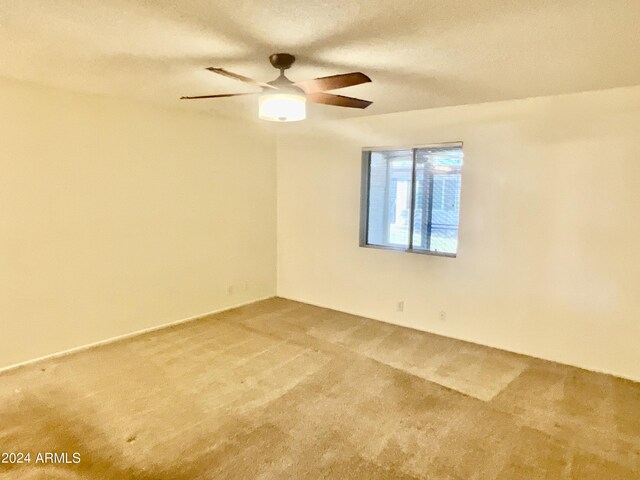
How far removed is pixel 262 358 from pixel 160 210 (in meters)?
1.95

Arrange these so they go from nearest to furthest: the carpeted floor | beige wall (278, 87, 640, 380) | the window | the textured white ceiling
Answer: the textured white ceiling < the carpeted floor < beige wall (278, 87, 640, 380) < the window

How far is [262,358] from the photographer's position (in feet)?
11.6

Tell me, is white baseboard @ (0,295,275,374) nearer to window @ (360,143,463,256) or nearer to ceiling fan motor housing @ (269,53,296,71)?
window @ (360,143,463,256)

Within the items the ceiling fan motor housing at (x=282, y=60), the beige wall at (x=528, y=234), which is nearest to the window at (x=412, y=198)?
the beige wall at (x=528, y=234)

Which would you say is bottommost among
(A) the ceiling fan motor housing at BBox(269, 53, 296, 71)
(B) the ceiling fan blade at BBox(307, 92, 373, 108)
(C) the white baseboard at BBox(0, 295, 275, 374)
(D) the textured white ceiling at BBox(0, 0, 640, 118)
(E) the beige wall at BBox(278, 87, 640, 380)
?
(C) the white baseboard at BBox(0, 295, 275, 374)

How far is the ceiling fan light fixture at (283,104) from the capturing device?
2416 mm

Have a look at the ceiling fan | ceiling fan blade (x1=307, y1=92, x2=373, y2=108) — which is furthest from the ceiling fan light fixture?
ceiling fan blade (x1=307, y1=92, x2=373, y2=108)

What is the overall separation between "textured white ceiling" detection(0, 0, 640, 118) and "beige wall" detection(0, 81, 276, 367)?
503 millimetres

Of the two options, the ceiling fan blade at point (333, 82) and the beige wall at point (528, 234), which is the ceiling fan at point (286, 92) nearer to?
the ceiling fan blade at point (333, 82)

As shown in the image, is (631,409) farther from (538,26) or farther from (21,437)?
(21,437)

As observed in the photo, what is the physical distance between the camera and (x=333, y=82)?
2297 millimetres

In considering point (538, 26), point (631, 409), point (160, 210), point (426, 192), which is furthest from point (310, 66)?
point (631, 409)

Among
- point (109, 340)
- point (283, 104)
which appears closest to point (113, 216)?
point (109, 340)

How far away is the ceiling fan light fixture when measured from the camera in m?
2.42
